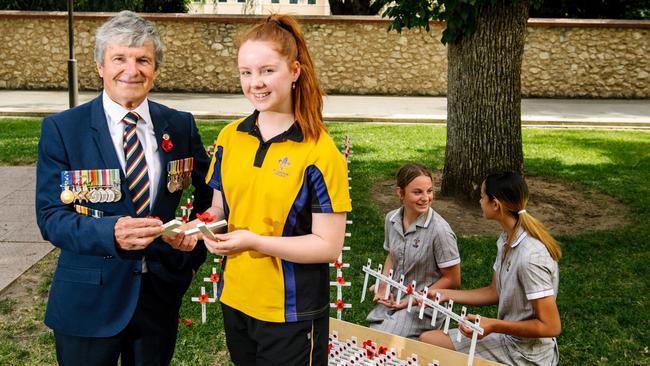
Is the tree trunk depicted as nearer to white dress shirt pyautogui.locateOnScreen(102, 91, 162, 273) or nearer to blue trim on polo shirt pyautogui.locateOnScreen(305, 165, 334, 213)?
white dress shirt pyautogui.locateOnScreen(102, 91, 162, 273)

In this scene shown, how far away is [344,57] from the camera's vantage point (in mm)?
20391

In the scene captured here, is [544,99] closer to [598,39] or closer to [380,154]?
[598,39]

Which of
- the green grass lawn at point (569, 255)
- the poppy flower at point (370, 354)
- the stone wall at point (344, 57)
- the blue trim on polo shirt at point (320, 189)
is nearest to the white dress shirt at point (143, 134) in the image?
the blue trim on polo shirt at point (320, 189)

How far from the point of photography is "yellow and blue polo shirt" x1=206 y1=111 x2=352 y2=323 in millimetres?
2479

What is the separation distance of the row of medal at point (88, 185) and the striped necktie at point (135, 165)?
0.07 m

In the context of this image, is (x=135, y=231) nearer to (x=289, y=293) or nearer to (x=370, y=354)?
(x=289, y=293)

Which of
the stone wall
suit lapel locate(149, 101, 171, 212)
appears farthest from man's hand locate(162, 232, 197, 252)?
the stone wall

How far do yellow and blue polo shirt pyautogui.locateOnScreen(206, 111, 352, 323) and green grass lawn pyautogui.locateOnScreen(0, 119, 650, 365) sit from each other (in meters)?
2.07

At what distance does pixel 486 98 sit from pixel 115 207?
5834mm

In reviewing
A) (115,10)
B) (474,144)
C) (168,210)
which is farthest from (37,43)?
(168,210)

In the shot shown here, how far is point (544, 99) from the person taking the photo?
64.4 feet

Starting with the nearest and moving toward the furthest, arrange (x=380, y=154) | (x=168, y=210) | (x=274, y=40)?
(x=274, y=40) → (x=168, y=210) → (x=380, y=154)

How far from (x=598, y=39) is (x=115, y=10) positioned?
579 inches

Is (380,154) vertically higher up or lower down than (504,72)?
lower down
